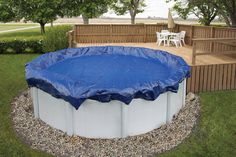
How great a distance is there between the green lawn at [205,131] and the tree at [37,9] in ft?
45.9

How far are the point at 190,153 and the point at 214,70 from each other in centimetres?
363

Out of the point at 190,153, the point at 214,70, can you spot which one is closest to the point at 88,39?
the point at 214,70

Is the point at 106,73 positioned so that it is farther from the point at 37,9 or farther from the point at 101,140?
the point at 37,9

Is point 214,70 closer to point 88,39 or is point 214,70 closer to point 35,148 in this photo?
point 35,148

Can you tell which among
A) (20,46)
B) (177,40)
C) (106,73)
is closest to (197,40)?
(106,73)

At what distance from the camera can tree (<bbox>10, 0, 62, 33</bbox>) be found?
2151 cm

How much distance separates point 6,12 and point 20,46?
9.47 m

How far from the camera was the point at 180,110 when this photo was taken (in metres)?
7.05

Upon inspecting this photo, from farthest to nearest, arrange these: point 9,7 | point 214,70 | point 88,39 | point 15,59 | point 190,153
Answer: point 9,7, point 88,39, point 15,59, point 214,70, point 190,153

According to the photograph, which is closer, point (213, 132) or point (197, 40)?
point (213, 132)

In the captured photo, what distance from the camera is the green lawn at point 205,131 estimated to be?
5.18 meters

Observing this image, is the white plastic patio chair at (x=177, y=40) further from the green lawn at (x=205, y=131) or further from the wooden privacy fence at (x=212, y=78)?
the green lawn at (x=205, y=131)

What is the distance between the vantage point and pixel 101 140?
5.64 meters

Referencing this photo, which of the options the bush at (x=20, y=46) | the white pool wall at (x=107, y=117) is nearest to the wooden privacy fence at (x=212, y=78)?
the white pool wall at (x=107, y=117)
